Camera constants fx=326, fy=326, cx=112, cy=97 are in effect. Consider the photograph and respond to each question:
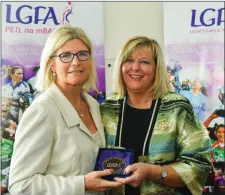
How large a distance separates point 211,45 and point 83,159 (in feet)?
6.51

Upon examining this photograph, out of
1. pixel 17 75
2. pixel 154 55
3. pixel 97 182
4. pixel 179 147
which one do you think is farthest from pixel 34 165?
pixel 17 75

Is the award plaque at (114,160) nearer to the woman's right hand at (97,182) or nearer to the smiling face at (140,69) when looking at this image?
the woman's right hand at (97,182)

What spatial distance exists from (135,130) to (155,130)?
0.09 meters

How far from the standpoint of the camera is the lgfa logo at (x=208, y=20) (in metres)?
2.86

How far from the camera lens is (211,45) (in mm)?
2889

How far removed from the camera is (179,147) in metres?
1.50

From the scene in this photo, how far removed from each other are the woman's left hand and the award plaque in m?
0.02

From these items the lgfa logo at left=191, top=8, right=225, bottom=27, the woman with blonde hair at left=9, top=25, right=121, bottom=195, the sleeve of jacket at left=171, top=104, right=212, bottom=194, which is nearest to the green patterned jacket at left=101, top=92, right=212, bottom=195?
the sleeve of jacket at left=171, top=104, right=212, bottom=194

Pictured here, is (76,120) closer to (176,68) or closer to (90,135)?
(90,135)

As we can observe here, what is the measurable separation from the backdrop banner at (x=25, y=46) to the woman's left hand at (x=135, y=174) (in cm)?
145

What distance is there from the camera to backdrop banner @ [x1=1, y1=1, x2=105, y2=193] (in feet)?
9.10

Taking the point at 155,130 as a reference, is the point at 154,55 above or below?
above

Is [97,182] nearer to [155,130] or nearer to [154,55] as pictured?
[155,130]

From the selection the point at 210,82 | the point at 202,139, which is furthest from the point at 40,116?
the point at 210,82
